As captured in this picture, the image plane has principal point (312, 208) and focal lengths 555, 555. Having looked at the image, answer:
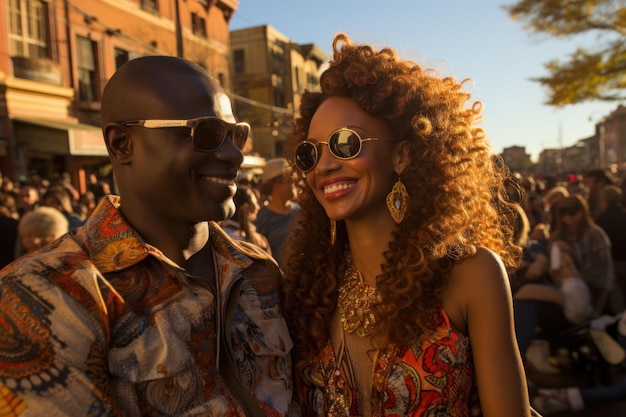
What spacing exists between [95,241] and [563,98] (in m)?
12.5

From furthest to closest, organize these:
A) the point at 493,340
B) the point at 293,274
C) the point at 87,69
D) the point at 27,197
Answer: the point at 87,69 → the point at 27,197 → the point at 293,274 → the point at 493,340

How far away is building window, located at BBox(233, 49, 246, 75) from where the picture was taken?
3850 centimetres

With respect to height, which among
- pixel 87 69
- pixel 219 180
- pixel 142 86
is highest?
pixel 87 69

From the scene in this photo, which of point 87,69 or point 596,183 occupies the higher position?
point 87,69

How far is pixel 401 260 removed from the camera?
82.7 inches

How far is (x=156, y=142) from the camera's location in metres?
1.66

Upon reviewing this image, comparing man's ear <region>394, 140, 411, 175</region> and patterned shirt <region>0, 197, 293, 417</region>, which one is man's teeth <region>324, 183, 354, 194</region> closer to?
man's ear <region>394, 140, 411, 175</region>

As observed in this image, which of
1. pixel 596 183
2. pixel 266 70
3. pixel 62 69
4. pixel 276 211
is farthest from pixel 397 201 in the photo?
pixel 266 70

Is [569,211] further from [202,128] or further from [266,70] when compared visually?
[266,70]

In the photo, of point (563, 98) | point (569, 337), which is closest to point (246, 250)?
→ point (569, 337)

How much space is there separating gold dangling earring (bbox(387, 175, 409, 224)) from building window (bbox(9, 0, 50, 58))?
46.8ft

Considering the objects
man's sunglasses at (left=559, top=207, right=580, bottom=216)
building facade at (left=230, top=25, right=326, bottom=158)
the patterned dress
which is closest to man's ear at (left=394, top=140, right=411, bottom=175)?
the patterned dress

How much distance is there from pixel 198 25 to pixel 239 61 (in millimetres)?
15915

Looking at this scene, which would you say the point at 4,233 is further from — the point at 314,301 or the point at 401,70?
the point at 401,70
